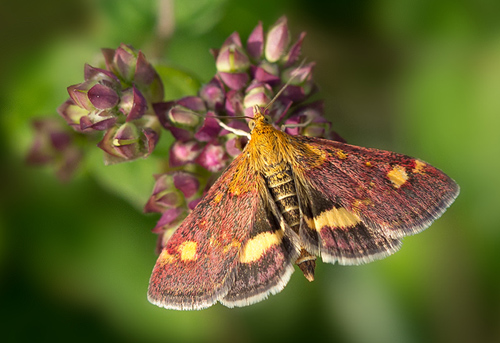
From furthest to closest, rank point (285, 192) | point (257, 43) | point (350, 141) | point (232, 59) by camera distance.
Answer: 1. point (350, 141)
2. point (257, 43)
3. point (232, 59)
4. point (285, 192)

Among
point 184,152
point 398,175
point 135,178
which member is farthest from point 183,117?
point 398,175

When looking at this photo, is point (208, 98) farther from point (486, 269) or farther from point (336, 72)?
point (486, 269)

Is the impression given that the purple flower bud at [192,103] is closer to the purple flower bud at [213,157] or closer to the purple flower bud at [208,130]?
the purple flower bud at [208,130]

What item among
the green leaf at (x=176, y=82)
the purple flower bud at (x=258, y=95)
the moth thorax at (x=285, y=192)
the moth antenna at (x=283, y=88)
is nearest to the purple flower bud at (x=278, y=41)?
the moth antenna at (x=283, y=88)

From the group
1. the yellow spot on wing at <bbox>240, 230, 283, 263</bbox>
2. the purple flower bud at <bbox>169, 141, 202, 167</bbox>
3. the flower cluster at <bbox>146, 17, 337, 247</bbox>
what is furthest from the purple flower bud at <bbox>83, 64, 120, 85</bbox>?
the yellow spot on wing at <bbox>240, 230, 283, 263</bbox>

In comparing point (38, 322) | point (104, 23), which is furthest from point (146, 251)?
point (104, 23)

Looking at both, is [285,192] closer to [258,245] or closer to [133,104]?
[258,245]
